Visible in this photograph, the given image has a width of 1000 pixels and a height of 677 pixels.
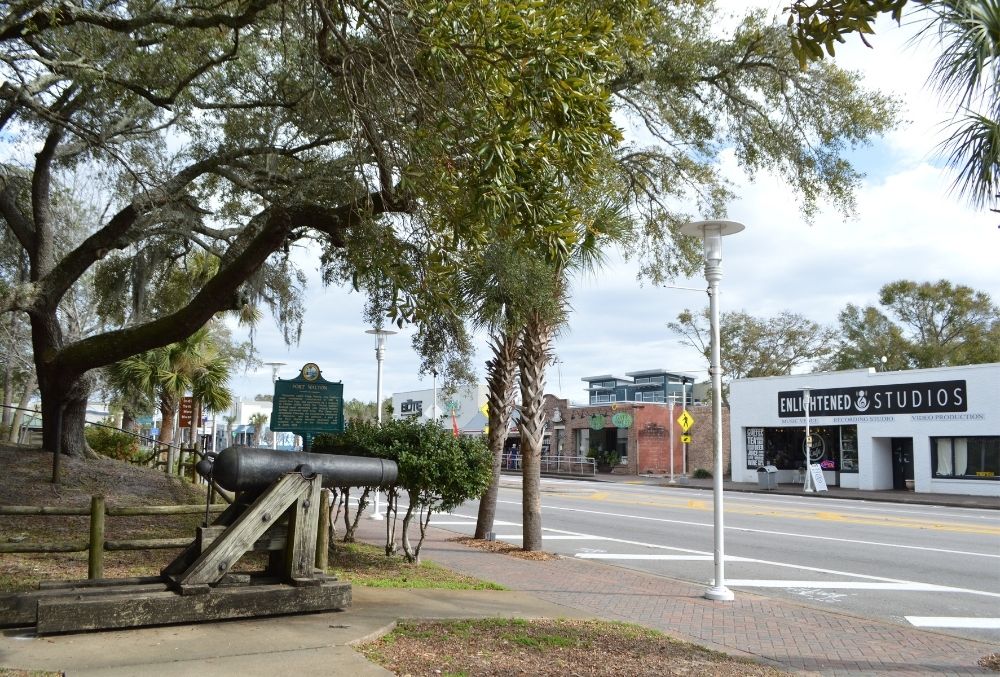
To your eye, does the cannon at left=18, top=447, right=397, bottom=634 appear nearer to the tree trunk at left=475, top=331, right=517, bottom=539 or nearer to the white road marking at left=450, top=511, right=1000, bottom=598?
the tree trunk at left=475, top=331, right=517, bottom=539

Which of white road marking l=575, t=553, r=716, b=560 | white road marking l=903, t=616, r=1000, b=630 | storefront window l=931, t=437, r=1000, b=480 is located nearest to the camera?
white road marking l=903, t=616, r=1000, b=630

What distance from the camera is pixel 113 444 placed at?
2503 cm

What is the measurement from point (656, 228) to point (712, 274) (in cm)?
512

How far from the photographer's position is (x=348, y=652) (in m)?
5.89

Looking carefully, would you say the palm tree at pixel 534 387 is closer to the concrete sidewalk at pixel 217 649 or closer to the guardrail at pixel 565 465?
the concrete sidewalk at pixel 217 649

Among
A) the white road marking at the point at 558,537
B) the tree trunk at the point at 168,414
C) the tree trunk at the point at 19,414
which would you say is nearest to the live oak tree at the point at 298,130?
the white road marking at the point at 558,537

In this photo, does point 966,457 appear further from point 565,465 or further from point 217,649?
point 217,649

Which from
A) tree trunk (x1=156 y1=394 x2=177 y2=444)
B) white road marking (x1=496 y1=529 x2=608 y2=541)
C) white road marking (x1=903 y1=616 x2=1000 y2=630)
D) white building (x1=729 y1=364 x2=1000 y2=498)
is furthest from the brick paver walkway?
white building (x1=729 y1=364 x2=1000 y2=498)

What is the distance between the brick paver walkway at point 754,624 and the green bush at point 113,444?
16.0 meters

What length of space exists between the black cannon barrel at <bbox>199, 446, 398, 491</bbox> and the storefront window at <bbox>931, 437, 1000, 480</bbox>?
30.2 meters

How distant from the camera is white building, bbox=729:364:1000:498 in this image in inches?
1240

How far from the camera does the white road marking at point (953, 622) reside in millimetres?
9219

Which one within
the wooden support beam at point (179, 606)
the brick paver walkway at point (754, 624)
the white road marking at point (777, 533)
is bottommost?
the white road marking at point (777, 533)

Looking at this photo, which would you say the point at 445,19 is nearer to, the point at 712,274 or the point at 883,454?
the point at 712,274
